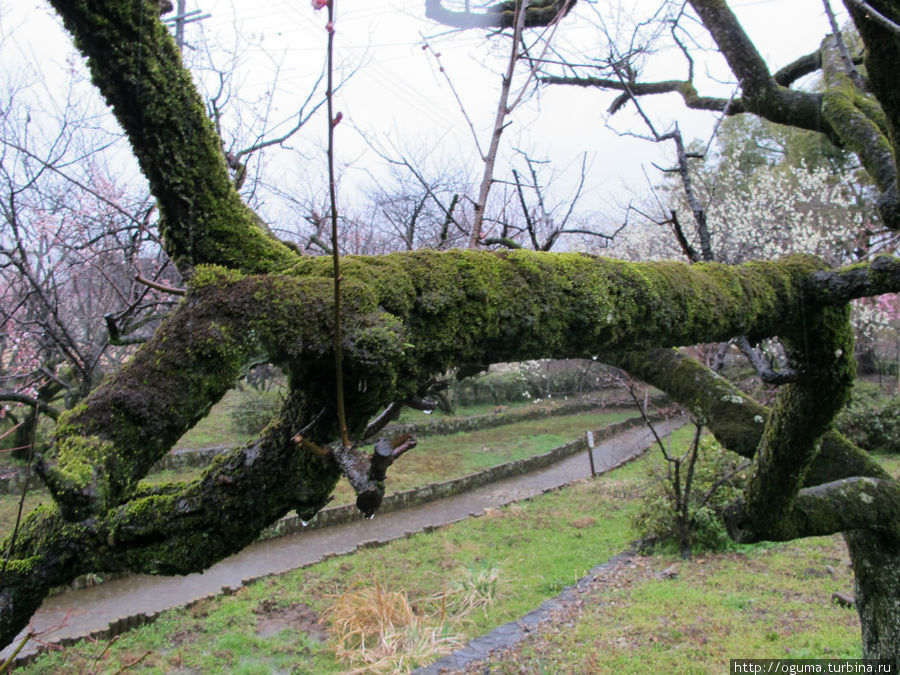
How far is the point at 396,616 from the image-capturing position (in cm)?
609

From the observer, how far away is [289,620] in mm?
6465

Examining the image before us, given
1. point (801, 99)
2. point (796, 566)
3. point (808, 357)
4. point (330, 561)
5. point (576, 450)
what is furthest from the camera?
point (576, 450)

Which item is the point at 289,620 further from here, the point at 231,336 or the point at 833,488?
the point at 231,336

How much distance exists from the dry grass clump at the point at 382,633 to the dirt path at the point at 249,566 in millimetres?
1564

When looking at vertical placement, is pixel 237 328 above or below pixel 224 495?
above

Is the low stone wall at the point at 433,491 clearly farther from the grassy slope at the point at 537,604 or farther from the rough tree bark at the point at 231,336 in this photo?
the rough tree bark at the point at 231,336

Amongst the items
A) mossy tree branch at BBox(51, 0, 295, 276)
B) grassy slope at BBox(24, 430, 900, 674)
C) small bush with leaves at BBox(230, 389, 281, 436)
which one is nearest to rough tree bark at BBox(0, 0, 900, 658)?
mossy tree branch at BBox(51, 0, 295, 276)

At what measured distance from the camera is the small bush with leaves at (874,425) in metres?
12.7

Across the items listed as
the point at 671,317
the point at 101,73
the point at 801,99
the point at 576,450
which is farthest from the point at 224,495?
the point at 576,450

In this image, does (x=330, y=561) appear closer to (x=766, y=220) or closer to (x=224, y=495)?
(x=224, y=495)

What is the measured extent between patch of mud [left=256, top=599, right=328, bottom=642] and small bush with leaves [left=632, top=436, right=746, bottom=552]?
15.3 ft

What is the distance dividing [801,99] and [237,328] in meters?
4.32

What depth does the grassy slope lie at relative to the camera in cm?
495

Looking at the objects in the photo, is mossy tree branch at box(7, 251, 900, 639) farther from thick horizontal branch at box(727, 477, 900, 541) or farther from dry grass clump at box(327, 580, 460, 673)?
dry grass clump at box(327, 580, 460, 673)
